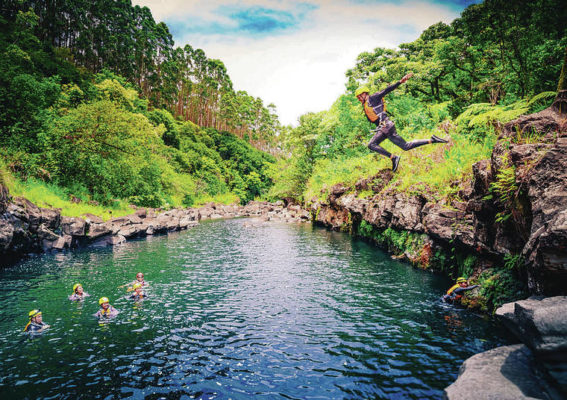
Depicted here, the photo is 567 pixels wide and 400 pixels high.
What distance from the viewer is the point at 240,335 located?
8.47 m

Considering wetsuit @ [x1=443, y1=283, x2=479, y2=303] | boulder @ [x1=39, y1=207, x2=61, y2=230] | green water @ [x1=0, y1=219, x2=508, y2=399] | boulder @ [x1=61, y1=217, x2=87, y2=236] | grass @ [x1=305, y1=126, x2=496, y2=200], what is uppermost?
grass @ [x1=305, y1=126, x2=496, y2=200]

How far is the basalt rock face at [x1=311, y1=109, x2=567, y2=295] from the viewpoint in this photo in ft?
16.6

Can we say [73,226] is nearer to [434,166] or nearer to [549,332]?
[434,166]

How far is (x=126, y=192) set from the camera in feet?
109

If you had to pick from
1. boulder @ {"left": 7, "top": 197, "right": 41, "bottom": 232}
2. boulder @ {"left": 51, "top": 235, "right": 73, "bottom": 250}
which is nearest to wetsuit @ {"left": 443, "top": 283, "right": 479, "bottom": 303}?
boulder @ {"left": 7, "top": 197, "right": 41, "bottom": 232}

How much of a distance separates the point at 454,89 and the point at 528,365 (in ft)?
85.0

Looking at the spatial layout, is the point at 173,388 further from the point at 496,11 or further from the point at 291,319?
the point at 496,11

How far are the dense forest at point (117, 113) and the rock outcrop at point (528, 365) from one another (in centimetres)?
2547

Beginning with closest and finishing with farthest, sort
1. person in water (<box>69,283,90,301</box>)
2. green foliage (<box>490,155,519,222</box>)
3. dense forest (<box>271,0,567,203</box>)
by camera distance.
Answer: green foliage (<box>490,155,519,222</box>) < person in water (<box>69,283,90,301</box>) < dense forest (<box>271,0,567,203</box>)

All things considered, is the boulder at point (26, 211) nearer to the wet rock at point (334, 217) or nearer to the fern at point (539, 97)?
the fern at point (539, 97)

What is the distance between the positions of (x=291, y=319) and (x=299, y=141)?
38016 mm

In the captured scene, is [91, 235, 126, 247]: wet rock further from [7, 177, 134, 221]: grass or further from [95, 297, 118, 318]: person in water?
[95, 297, 118, 318]: person in water

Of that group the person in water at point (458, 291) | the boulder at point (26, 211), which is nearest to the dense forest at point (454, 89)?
the person in water at point (458, 291)

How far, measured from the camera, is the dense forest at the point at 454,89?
12.2 meters
